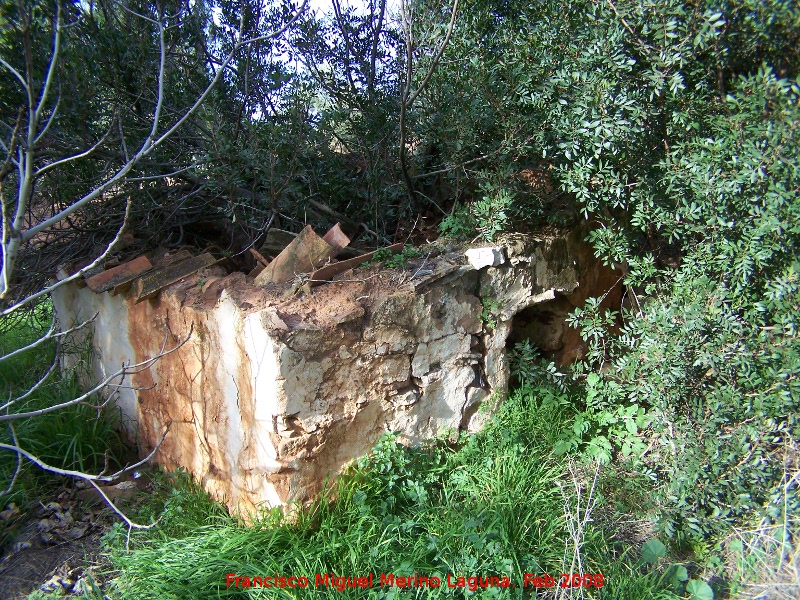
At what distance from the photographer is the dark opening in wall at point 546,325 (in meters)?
4.05

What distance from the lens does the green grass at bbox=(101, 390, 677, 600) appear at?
2.74m

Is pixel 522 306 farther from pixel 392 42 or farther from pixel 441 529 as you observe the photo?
pixel 392 42

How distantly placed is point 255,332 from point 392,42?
240 centimetres

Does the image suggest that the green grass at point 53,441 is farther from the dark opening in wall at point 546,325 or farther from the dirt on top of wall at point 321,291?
the dark opening in wall at point 546,325

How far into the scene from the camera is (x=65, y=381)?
176 inches

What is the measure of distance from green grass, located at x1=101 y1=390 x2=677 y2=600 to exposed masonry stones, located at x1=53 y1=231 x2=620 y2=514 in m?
0.17

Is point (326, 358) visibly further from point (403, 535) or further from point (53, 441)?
point (53, 441)

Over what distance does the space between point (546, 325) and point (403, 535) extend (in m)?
1.80

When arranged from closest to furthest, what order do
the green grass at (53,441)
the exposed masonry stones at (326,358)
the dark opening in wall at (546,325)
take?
1. the exposed masonry stones at (326,358)
2. the green grass at (53,441)
3. the dark opening in wall at (546,325)

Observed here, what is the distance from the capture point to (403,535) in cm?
297

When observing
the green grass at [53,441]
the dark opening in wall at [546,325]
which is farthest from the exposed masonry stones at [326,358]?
the green grass at [53,441]

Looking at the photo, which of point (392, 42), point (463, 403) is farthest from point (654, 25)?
point (463, 403)

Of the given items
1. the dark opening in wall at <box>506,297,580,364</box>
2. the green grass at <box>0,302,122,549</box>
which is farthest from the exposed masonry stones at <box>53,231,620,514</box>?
the green grass at <box>0,302,122,549</box>

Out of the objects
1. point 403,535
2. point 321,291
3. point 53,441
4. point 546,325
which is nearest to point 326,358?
point 321,291
